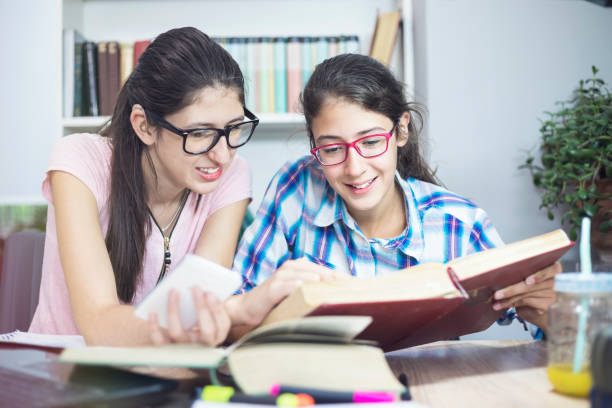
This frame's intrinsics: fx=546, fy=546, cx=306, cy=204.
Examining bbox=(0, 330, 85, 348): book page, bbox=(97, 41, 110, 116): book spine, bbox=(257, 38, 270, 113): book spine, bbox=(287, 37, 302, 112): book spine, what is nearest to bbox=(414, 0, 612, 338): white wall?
bbox=(287, 37, 302, 112): book spine

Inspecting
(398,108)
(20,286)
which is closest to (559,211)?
(398,108)

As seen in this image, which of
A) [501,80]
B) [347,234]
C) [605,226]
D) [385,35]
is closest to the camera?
[347,234]

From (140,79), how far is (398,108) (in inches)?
24.0

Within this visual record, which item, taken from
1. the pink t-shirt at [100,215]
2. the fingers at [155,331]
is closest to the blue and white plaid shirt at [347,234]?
the pink t-shirt at [100,215]

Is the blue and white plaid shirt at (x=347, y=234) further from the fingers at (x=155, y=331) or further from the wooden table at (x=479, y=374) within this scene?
the fingers at (x=155, y=331)

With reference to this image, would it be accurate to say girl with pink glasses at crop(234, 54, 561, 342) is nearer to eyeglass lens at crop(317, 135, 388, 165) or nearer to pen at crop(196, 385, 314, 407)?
eyeglass lens at crop(317, 135, 388, 165)

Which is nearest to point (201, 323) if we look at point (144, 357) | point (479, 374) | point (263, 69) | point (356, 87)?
point (144, 357)

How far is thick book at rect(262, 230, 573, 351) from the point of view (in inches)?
23.5

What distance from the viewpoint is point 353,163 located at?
1184mm

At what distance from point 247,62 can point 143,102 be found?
101 cm

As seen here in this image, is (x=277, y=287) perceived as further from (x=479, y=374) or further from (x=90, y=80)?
(x=90, y=80)

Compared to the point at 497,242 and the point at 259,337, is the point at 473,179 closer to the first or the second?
the point at 497,242

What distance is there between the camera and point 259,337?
0.62 m

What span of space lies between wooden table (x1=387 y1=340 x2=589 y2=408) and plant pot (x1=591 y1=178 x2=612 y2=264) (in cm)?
89
